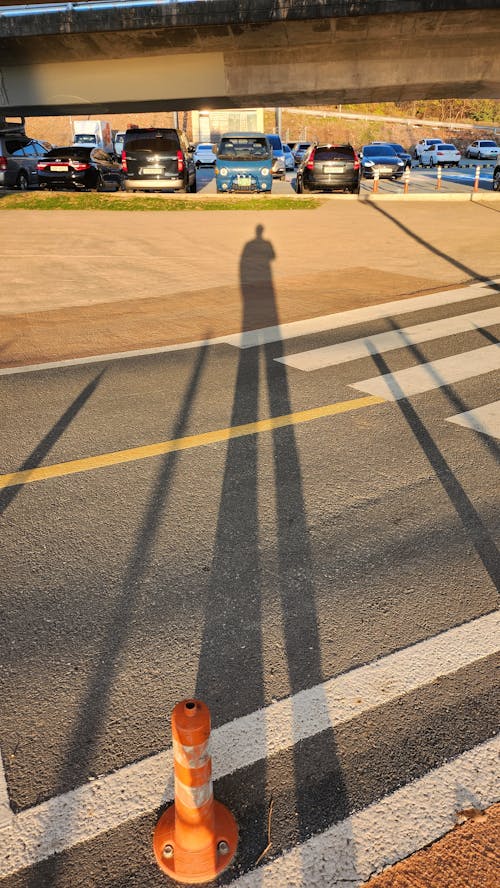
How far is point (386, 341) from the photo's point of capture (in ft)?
27.0

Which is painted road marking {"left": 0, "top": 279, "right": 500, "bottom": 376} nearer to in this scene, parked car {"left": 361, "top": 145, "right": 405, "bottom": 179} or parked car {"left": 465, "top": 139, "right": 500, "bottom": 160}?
parked car {"left": 361, "top": 145, "right": 405, "bottom": 179}

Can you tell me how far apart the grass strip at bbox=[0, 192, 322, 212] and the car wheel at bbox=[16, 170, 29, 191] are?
142 inches

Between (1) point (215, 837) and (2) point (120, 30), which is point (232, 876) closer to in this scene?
(1) point (215, 837)

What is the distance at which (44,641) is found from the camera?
127 inches

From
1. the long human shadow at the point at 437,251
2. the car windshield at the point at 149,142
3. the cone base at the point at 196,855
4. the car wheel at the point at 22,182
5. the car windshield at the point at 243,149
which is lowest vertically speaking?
the long human shadow at the point at 437,251

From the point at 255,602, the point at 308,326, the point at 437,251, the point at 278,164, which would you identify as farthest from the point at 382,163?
the point at 255,602

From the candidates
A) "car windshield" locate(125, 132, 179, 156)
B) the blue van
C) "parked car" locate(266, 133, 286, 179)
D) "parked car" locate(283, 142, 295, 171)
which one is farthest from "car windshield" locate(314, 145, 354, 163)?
"parked car" locate(283, 142, 295, 171)

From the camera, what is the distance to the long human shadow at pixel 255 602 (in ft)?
8.38

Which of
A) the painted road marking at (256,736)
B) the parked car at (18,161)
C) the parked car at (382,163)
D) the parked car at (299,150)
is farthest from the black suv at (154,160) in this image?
the painted road marking at (256,736)

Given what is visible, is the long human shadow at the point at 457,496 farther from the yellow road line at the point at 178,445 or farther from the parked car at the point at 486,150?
the parked car at the point at 486,150

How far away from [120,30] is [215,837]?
90.3ft

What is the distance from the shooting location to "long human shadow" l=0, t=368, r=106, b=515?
4580 millimetres

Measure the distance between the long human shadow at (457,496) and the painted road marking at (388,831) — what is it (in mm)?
Result: 1313

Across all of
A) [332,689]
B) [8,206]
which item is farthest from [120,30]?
[332,689]
